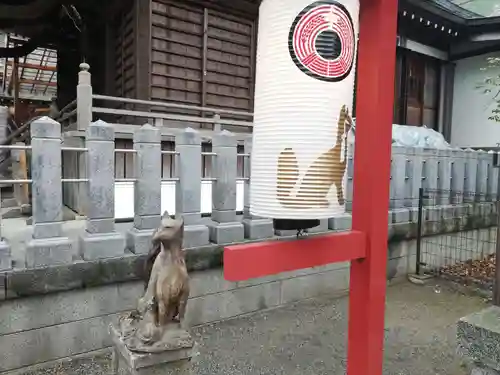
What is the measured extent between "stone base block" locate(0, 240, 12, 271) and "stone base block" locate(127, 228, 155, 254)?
1.08 metres

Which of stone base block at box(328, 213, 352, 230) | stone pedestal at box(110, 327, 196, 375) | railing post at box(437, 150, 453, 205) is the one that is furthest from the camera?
railing post at box(437, 150, 453, 205)

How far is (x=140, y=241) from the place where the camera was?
3.99 m

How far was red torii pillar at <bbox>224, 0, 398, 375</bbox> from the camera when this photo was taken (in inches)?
75.9

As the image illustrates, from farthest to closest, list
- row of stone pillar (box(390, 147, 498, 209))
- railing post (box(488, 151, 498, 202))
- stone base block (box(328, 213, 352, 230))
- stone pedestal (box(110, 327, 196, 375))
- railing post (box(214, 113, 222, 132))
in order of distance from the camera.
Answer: railing post (box(488, 151, 498, 202)) → railing post (box(214, 113, 222, 132)) → row of stone pillar (box(390, 147, 498, 209)) → stone base block (box(328, 213, 352, 230)) → stone pedestal (box(110, 327, 196, 375))

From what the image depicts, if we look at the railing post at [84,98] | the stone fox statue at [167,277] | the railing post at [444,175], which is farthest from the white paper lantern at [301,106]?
the railing post at [444,175]

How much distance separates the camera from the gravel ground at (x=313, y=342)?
3637 mm

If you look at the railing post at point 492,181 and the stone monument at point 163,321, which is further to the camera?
the railing post at point 492,181

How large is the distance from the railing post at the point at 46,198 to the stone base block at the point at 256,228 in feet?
6.83

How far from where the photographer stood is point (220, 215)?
182 inches

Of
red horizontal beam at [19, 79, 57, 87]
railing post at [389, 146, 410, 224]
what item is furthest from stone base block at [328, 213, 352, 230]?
red horizontal beam at [19, 79, 57, 87]

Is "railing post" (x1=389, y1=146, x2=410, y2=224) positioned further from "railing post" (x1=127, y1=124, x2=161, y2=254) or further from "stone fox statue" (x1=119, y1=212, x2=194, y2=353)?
"stone fox statue" (x1=119, y1=212, x2=194, y2=353)

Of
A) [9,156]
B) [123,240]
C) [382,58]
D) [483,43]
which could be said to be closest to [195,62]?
[9,156]

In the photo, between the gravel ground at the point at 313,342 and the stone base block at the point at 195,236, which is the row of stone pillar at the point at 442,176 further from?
the stone base block at the point at 195,236

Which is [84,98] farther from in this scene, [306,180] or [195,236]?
[306,180]
